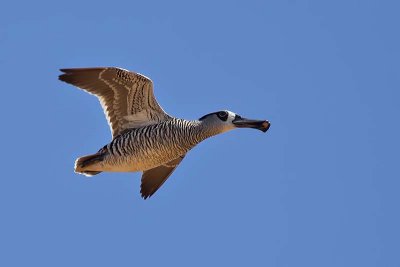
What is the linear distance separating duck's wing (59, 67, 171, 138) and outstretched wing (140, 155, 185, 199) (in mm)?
1524

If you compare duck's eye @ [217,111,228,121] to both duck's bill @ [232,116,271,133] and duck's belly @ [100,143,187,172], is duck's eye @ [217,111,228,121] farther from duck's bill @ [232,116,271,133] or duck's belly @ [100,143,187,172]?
duck's belly @ [100,143,187,172]

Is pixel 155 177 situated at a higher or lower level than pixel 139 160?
higher

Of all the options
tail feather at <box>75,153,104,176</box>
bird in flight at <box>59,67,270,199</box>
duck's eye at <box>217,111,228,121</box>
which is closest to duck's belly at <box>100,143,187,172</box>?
bird in flight at <box>59,67,270,199</box>

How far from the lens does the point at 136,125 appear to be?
89.0 feet

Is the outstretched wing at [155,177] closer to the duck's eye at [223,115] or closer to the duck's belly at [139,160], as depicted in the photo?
the duck's belly at [139,160]

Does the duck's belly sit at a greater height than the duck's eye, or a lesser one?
lesser

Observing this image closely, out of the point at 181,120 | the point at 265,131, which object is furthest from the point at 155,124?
the point at 265,131

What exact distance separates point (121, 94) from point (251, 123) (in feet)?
9.20

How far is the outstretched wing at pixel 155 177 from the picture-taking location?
92.6 feet

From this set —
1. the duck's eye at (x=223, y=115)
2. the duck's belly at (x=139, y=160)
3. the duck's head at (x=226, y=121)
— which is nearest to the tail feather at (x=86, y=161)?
the duck's belly at (x=139, y=160)

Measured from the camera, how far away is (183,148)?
2680 centimetres

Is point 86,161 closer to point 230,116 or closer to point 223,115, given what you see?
point 223,115

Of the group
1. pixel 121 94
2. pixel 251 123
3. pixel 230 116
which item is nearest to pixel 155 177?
pixel 121 94

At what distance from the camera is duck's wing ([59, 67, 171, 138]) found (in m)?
26.4
